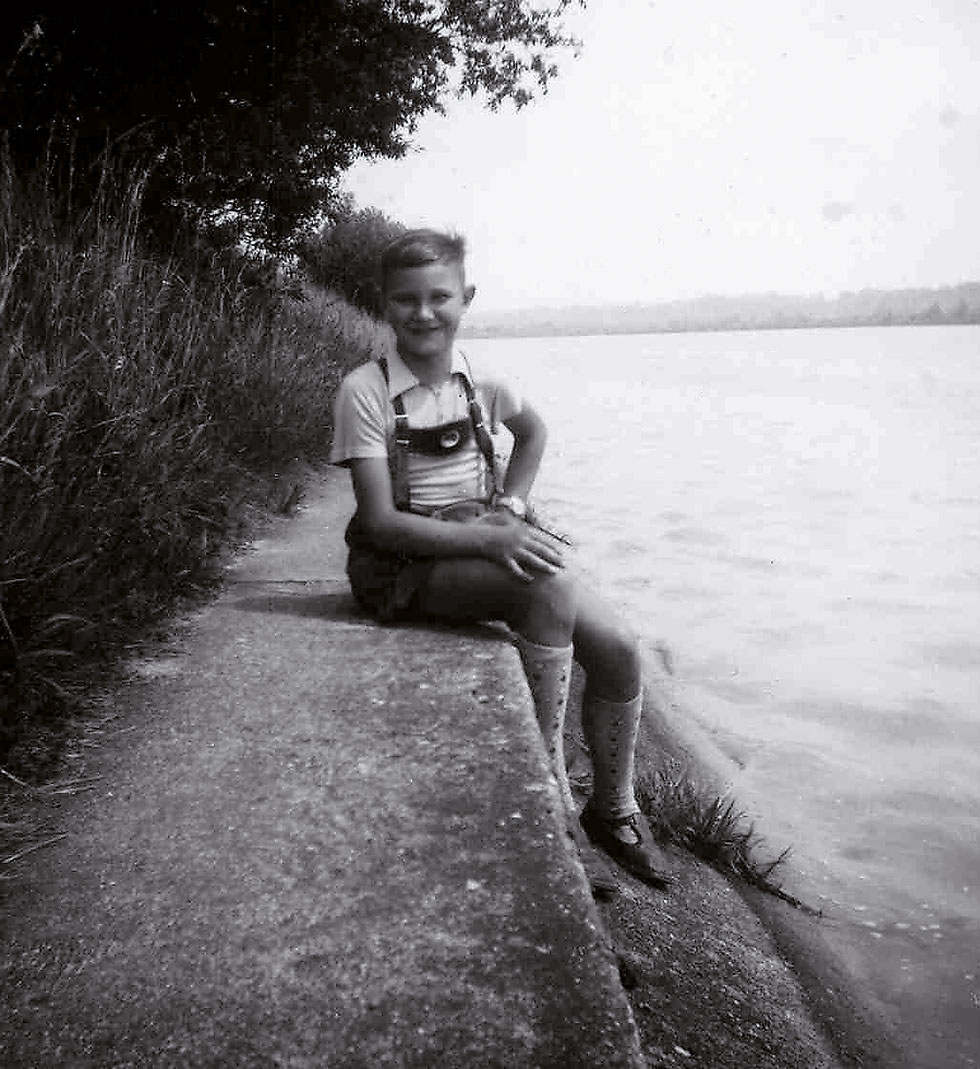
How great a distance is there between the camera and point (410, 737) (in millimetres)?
1626

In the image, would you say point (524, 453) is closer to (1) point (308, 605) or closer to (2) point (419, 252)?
(2) point (419, 252)

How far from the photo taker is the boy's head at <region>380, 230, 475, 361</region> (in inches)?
83.8

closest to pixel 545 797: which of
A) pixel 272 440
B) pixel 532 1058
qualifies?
pixel 532 1058

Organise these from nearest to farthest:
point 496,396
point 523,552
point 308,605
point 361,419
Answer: point 523,552, point 361,419, point 496,396, point 308,605

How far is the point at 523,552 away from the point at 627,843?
2.72ft

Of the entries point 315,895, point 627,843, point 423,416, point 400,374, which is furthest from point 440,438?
point 315,895

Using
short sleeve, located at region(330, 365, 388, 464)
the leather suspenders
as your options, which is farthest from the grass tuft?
short sleeve, located at region(330, 365, 388, 464)

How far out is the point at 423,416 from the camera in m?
2.22

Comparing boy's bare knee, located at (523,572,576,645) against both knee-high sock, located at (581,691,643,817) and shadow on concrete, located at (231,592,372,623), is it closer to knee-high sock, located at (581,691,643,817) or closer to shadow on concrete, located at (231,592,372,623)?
knee-high sock, located at (581,691,643,817)

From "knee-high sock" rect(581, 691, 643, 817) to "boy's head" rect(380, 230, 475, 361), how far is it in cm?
103

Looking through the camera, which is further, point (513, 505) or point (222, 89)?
point (222, 89)

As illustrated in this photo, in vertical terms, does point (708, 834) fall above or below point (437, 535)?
below

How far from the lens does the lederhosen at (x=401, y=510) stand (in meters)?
2.17

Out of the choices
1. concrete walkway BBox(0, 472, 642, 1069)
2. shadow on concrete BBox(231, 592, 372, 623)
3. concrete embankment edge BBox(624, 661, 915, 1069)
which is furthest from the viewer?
shadow on concrete BBox(231, 592, 372, 623)
